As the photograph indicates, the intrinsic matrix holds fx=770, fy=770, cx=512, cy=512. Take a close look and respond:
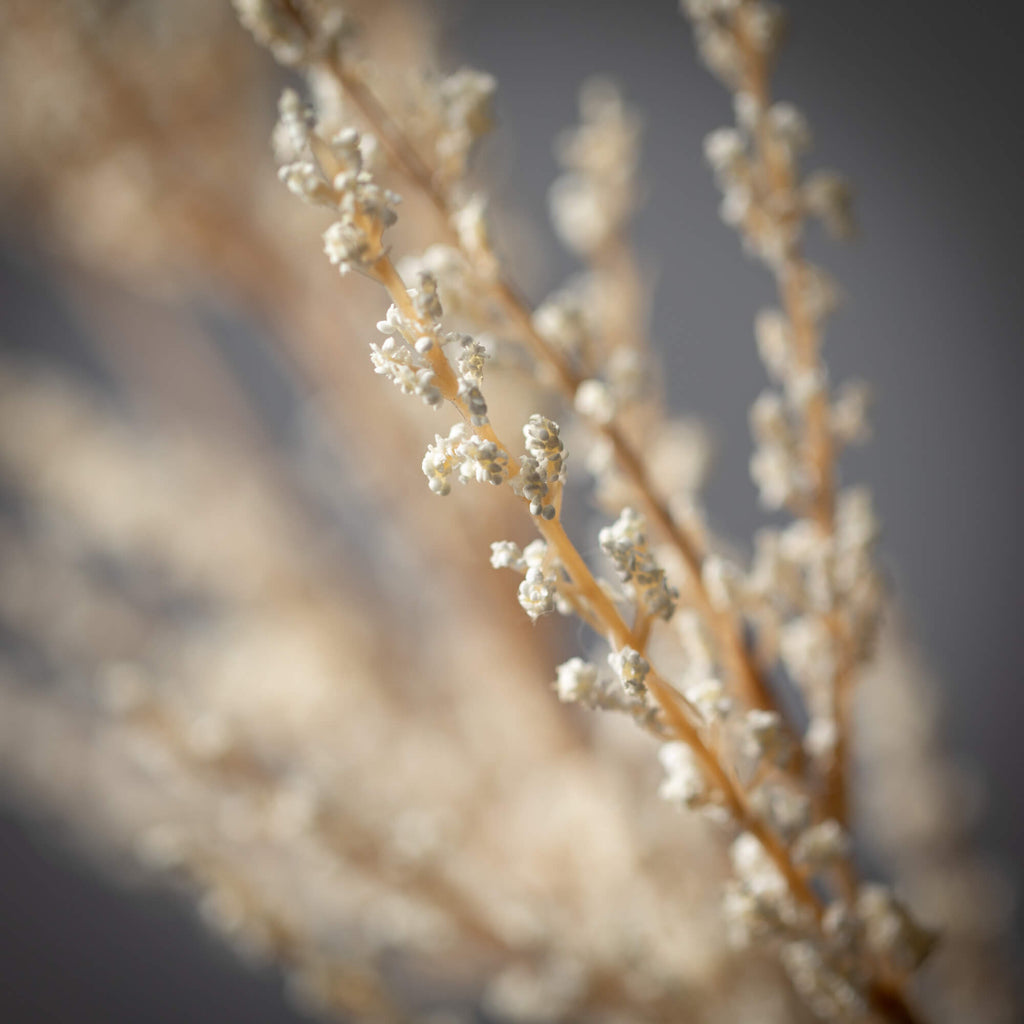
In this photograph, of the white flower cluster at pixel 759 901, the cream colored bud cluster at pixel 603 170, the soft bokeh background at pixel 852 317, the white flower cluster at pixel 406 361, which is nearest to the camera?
the white flower cluster at pixel 406 361

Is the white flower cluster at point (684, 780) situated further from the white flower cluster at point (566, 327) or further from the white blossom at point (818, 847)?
the white flower cluster at point (566, 327)

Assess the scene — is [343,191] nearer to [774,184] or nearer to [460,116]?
[460,116]

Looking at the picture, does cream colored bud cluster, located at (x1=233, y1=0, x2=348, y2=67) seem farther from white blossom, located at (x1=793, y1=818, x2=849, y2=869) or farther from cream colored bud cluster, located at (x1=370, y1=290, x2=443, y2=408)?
white blossom, located at (x1=793, y1=818, x2=849, y2=869)

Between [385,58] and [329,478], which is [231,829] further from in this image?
[385,58]

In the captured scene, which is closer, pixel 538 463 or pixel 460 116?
pixel 538 463

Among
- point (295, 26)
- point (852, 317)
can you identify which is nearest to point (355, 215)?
point (295, 26)

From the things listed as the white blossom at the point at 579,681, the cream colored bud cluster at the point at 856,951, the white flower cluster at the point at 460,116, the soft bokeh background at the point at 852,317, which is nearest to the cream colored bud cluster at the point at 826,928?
the cream colored bud cluster at the point at 856,951
